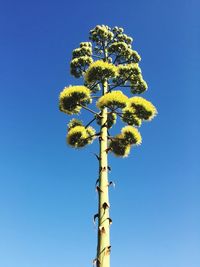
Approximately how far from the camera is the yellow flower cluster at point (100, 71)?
29.3ft

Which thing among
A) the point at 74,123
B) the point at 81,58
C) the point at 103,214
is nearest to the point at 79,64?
the point at 81,58

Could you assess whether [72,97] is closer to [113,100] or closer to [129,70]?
[113,100]

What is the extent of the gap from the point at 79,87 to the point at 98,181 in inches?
100

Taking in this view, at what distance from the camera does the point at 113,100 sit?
822 cm

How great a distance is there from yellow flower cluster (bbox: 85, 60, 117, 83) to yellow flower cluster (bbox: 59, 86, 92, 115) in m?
0.66

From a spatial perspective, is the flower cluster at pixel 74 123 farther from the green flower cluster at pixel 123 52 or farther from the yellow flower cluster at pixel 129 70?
the green flower cluster at pixel 123 52

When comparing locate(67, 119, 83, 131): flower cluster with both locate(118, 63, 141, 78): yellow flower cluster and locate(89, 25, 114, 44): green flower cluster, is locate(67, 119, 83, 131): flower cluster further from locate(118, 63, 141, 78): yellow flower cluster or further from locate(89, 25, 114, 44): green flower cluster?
locate(89, 25, 114, 44): green flower cluster

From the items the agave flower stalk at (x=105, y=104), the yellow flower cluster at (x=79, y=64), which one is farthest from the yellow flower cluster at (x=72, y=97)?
the yellow flower cluster at (x=79, y=64)

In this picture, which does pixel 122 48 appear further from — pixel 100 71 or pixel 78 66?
pixel 100 71

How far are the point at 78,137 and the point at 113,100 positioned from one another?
134cm

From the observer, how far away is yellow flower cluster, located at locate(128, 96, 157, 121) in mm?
8680

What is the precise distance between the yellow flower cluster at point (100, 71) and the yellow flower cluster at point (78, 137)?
1.45 m

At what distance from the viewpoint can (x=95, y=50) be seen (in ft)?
38.4

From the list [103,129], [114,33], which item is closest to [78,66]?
[114,33]
